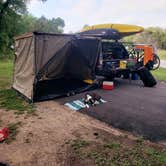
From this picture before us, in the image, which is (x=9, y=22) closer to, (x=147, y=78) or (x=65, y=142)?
(x=147, y=78)

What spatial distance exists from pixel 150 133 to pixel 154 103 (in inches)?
77.0

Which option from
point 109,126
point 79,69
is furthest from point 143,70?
point 109,126

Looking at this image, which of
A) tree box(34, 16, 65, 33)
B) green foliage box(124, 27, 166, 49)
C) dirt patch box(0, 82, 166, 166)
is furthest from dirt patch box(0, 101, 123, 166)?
tree box(34, 16, 65, 33)

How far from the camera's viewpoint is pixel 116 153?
301cm

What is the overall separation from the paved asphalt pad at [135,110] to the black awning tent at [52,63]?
0.75 meters

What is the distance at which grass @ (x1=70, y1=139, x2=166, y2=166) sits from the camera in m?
2.79

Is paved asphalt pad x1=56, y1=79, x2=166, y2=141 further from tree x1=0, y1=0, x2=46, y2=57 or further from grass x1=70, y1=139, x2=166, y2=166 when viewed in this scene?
tree x1=0, y1=0, x2=46, y2=57

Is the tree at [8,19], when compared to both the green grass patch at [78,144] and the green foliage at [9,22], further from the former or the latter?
the green grass patch at [78,144]

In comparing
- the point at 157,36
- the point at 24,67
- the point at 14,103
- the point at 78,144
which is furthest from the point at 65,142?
the point at 157,36

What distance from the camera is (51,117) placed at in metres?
4.53

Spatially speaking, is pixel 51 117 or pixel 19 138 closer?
pixel 19 138

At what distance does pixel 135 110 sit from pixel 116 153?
204 cm

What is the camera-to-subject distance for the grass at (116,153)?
9.16 ft

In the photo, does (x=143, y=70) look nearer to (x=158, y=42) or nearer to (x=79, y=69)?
(x=79, y=69)
